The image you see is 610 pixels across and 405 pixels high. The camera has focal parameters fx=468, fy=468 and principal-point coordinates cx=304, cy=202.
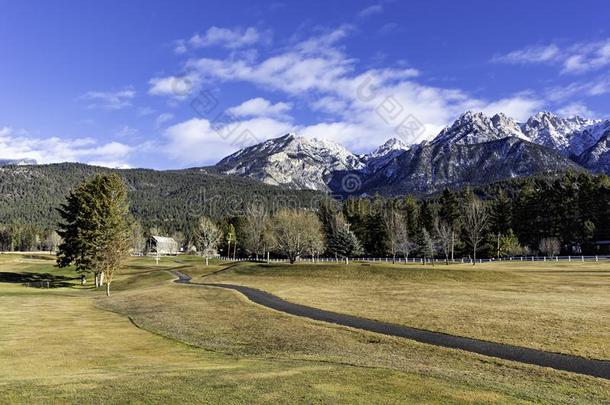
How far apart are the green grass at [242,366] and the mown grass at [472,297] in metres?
5.96

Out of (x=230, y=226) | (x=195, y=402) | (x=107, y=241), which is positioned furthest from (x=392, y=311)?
(x=230, y=226)

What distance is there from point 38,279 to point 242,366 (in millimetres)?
74960

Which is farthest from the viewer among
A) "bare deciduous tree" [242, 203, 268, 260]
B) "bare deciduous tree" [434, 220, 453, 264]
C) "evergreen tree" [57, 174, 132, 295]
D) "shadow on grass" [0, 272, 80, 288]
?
"bare deciduous tree" [242, 203, 268, 260]

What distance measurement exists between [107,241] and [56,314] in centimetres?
2957

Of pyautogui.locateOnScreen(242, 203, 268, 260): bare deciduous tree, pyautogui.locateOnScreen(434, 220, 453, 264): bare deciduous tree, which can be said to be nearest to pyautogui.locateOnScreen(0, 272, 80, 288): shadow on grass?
pyautogui.locateOnScreen(242, 203, 268, 260): bare deciduous tree

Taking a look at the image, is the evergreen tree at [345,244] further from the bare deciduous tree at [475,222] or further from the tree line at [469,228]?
the bare deciduous tree at [475,222]

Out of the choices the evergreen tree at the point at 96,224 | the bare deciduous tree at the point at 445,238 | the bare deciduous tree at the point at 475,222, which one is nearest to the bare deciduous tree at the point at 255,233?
the bare deciduous tree at the point at 445,238

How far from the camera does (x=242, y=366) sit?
18703 millimetres

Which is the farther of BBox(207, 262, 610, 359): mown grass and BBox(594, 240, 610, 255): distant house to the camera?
BBox(594, 240, 610, 255): distant house

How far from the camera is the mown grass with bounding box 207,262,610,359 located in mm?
26250

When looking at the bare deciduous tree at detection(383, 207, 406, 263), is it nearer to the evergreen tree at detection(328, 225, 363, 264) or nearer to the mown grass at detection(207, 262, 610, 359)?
the evergreen tree at detection(328, 225, 363, 264)

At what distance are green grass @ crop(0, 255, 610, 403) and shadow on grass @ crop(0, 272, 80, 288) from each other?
42.2 m

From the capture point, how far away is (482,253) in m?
115

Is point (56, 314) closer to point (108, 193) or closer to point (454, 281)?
point (108, 193)
